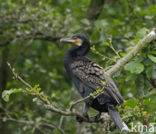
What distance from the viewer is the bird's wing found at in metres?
3.45

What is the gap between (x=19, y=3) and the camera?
234 inches

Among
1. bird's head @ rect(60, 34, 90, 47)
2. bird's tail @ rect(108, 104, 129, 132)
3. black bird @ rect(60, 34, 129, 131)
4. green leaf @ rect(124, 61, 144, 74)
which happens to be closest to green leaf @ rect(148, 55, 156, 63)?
green leaf @ rect(124, 61, 144, 74)

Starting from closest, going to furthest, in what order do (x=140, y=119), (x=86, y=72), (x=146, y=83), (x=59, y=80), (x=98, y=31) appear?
(x=140, y=119), (x=146, y=83), (x=86, y=72), (x=98, y=31), (x=59, y=80)

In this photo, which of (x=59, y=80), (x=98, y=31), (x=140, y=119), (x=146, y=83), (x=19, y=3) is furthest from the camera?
(x=59, y=80)

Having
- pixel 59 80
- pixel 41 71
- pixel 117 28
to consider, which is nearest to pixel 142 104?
pixel 117 28

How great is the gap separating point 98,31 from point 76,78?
1.27 meters

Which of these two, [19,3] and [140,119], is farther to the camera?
[19,3]

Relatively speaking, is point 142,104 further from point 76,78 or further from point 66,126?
point 66,126

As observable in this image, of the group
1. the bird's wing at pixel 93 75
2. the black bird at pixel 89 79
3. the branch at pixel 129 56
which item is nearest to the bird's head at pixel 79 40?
the black bird at pixel 89 79

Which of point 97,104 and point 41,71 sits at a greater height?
point 97,104

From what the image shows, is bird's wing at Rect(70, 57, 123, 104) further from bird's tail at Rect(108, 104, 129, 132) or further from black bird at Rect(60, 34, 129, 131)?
bird's tail at Rect(108, 104, 129, 132)

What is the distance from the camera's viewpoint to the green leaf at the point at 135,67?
10.6 ft

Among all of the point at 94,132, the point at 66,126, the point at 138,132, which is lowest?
the point at 66,126

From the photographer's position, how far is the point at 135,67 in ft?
10.7
